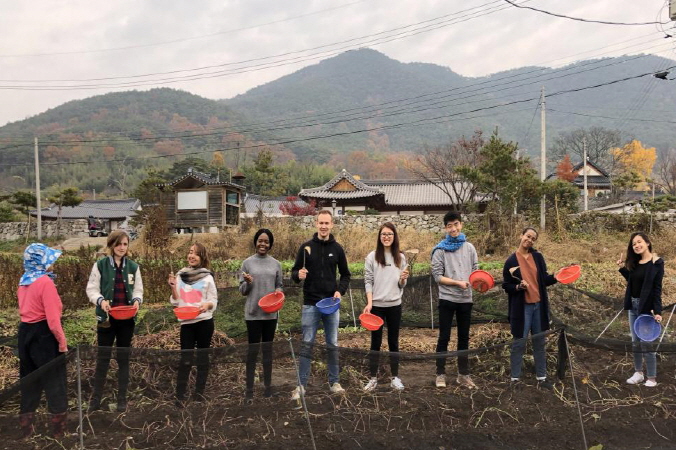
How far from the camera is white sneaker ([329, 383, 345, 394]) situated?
3016 mm

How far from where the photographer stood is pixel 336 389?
303 centimetres

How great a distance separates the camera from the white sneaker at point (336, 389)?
3016 mm

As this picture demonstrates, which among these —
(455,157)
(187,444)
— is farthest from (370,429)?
(455,157)

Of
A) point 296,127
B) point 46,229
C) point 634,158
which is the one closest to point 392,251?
point 46,229

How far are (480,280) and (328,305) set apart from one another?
1.16 m

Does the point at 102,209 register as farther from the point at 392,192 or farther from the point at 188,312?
the point at 188,312

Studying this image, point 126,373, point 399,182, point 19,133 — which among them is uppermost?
point 19,133

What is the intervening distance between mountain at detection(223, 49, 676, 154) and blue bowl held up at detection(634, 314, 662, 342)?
65839mm

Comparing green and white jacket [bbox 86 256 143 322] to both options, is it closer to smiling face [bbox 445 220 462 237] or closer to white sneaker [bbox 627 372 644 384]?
smiling face [bbox 445 220 462 237]

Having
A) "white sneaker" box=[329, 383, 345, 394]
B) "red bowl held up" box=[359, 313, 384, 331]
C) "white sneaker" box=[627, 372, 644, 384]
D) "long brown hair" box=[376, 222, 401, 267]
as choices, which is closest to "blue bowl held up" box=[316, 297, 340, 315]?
"red bowl held up" box=[359, 313, 384, 331]

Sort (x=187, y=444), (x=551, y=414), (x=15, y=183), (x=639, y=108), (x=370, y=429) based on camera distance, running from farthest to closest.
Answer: (x=639, y=108) → (x=15, y=183) → (x=551, y=414) → (x=370, y=429) → (x=187, y=444)

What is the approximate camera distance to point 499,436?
2783mm

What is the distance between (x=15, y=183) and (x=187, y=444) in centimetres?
6669

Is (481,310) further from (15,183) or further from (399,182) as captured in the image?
(15,183)
